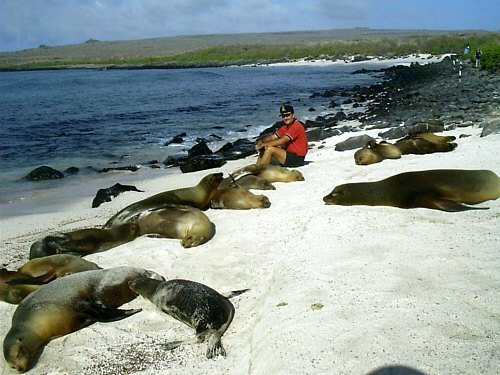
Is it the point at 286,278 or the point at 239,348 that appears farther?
the point at 286,278

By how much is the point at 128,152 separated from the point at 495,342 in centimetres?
1312

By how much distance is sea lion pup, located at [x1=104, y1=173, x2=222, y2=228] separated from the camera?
6.34 metres

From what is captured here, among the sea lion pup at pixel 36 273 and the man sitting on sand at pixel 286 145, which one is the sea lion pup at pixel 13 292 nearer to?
the sea lion pup at pixel 36 273

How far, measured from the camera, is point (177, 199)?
6.77 meters

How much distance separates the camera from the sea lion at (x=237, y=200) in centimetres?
700

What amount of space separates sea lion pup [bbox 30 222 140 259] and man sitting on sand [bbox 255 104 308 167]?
4181 millimetres

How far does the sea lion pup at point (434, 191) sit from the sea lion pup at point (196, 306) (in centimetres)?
251

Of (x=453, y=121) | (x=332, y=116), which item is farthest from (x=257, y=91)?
(x=453, y=121)

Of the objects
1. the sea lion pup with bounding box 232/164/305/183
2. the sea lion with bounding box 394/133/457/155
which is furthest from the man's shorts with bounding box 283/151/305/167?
the sea lion with bounding box 394/133/457/155

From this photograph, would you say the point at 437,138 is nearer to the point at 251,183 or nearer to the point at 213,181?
the point at 251,183

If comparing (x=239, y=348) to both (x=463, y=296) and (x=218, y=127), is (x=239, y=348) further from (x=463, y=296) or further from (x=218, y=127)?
(x=218, y=127)

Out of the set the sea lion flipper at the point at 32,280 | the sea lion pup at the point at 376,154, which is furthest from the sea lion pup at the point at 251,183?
the sea lion flipper at the point at 32,280

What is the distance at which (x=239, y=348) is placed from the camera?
3.51m

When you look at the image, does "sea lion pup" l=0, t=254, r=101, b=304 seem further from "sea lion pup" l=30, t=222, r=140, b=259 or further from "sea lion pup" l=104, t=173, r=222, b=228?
"sea lion pup" l=104, t=173, r=222, b=228
